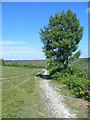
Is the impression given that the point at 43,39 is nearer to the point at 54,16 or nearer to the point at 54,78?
the point at 54,16

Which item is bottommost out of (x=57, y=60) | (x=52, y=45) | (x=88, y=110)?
(x=88, y=110)

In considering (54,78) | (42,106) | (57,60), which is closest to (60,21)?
Result: (57,60)

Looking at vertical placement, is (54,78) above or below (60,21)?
below

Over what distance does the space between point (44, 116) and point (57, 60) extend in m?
8.97

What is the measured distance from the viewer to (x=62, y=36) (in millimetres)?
12430

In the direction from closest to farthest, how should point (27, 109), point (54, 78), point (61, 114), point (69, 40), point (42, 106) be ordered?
point (61, 114) → point (27, 109) → point (42, 106) → point (69, 40) → point (54, 78)

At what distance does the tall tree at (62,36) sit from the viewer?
12.3 m

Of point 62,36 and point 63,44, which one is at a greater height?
point 62,36

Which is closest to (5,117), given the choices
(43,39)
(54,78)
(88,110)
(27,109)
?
(27,109)

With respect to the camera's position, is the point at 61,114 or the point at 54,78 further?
the point at 54,78

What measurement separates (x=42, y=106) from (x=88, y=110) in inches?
71.3

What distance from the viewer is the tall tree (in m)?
12.3

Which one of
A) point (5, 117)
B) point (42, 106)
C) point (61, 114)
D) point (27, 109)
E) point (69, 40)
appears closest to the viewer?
point (5, 117)

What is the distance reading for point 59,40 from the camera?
12.5 metres
